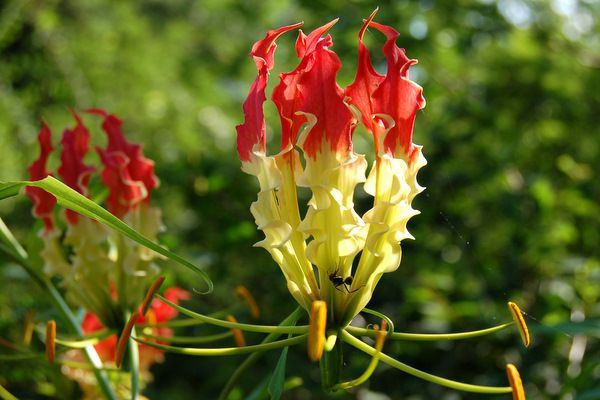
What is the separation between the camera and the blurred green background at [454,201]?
187 centimetres

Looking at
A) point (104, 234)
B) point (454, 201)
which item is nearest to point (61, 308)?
point (104, 234)

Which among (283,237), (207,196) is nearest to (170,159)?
(207,196)

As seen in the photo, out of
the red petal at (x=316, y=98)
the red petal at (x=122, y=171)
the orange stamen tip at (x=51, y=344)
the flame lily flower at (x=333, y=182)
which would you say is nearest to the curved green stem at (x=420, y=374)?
the flame lily flower at (x=333, y=182)

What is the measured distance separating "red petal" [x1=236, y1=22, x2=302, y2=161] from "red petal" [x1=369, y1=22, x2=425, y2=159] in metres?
0.11

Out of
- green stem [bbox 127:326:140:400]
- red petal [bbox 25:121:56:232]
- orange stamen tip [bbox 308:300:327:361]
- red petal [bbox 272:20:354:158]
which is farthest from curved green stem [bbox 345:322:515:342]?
red petal [bbox 25:121:56:232]

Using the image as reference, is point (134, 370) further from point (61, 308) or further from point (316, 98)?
point (316, 98)

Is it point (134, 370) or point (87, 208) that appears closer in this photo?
point (87, 208)

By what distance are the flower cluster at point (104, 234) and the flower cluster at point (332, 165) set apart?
1.24 ft

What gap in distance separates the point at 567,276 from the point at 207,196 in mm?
998

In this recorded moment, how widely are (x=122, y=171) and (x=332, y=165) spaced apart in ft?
1.48

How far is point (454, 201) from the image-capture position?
2.23 metres

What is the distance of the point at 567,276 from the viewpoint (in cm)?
204

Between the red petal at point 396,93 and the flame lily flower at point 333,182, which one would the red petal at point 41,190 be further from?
the red petal at point 396,93

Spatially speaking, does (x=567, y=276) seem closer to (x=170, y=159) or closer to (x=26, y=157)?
(x=170, y=159)
